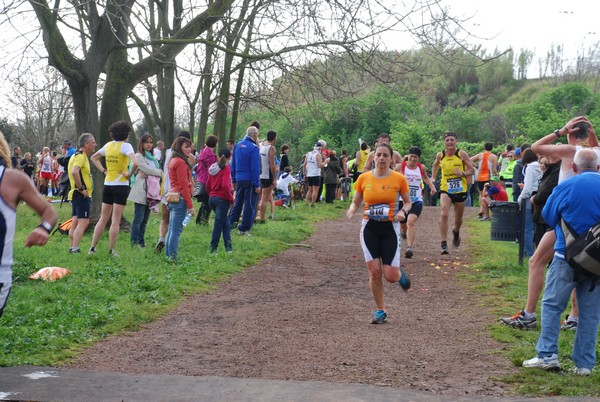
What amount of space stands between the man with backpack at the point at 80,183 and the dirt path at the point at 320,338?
2.77 m

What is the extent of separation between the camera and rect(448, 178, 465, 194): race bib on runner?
47.9 feet

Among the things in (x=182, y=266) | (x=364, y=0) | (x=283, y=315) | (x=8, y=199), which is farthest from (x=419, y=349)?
(x=364, y=0)

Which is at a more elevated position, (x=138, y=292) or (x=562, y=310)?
(x=562, y=310)

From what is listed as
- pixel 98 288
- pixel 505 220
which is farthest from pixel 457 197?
pixel 98 288

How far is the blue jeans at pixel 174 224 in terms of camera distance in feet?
40.6

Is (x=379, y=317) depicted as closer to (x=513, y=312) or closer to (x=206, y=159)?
(x=513, y=312)

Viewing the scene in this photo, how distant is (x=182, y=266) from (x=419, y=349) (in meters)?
5.12

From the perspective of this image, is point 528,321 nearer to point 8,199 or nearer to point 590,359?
point 590,359

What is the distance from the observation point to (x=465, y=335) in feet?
27.7

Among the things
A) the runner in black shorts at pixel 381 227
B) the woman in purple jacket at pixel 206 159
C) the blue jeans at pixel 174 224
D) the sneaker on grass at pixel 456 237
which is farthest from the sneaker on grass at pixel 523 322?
the woman in purple jacket at pixel 206 159

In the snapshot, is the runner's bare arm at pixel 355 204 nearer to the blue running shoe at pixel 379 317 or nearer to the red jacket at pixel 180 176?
the blue running shoe at pixel 379 317

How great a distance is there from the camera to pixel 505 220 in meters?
14.1

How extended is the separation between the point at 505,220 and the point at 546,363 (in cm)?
765

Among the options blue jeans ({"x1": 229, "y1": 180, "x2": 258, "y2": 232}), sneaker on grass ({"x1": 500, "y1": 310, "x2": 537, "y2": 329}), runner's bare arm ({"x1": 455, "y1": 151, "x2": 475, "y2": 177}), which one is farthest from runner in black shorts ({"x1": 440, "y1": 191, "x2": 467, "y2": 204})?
sneaker on grass ({"x1": 500, "y1": 310, "x2": 537, "y2": 329})
